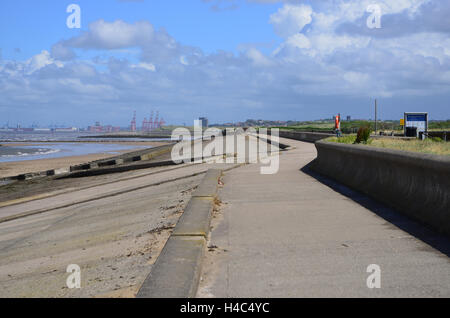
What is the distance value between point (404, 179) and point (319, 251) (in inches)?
110

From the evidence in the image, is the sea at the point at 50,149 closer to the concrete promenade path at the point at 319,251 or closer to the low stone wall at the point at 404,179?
the low stone wall at the point at 404,179

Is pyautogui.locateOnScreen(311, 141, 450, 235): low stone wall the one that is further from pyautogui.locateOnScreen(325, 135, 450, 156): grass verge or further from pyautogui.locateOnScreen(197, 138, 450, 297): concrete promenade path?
pyautogui.locateOnScreen(325, 135, 450, 156): grass verge

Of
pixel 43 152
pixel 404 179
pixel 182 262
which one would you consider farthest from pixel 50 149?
pixel 182 262

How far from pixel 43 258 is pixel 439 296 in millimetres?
5574

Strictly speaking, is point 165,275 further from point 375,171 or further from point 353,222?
point 375,171

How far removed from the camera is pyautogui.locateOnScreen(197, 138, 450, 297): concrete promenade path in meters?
4.70

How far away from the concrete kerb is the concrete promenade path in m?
0.15

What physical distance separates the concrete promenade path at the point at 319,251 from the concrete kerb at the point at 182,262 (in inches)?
6.0

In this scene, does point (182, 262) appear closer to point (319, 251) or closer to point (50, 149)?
point (319, 251)

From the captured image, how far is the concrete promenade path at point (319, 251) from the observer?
470 centimetres

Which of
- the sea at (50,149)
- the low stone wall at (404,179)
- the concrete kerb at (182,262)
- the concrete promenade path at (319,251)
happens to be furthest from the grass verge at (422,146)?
the sea at (50,149)

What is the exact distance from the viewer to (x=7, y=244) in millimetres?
9648

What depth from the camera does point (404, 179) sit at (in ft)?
26.3
